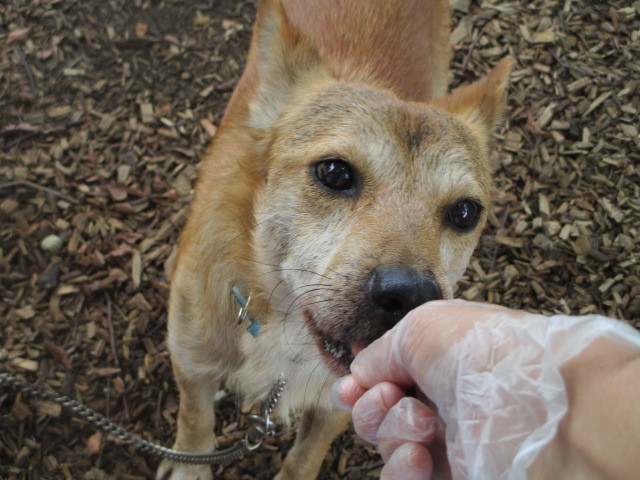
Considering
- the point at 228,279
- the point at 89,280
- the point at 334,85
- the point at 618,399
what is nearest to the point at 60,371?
the point at 89,280

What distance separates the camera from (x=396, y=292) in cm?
171

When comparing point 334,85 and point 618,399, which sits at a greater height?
point 618,399

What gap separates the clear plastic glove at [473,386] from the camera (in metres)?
1.18

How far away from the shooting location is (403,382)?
1581 mm

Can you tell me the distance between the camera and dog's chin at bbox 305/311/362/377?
76.6 inches

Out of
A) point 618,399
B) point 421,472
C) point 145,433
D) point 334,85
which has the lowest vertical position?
point 145,433

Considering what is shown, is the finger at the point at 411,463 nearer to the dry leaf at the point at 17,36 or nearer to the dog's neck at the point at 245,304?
the dog's neck at the point at 245,304

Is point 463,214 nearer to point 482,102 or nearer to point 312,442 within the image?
point 482,102

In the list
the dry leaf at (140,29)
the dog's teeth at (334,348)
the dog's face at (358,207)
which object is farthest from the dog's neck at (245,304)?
the dry leaf at (140,29)

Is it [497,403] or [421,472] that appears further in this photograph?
[421,472]

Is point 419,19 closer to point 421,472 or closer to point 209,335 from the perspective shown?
point 209,335

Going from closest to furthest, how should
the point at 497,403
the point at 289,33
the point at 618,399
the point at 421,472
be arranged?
the point at 618,399, the point at 497,403, the point at 421,472, the point at 289,33

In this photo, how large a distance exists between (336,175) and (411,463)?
3.72 ft

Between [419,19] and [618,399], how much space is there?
3.00 metres
